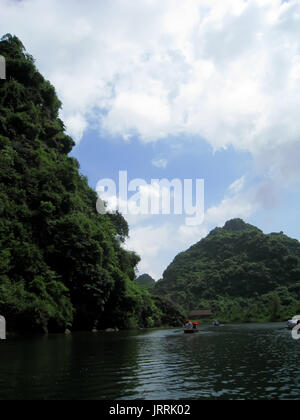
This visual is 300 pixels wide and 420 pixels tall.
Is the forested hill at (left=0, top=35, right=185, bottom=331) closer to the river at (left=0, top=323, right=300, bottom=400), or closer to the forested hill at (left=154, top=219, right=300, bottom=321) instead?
the river at (left=0, top=323, right=300, bottom=400)

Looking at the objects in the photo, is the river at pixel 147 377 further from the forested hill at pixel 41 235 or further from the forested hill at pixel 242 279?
the forested hill at pixel 242 279

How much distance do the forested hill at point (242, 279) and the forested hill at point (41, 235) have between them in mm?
52464

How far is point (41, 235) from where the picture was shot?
39312 millimetres

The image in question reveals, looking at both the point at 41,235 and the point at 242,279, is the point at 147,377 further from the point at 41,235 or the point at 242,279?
the point at 242,279

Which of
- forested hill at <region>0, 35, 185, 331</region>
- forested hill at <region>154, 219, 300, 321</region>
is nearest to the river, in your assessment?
forested hill at <region>0, 35, 185, 331</region>

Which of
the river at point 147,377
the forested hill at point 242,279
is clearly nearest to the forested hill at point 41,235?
the river at point 147,377

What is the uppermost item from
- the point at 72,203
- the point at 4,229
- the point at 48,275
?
the point at 72,203

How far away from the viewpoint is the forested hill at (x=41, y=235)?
34750mm

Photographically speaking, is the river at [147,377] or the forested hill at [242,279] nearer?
the river at [147,377]

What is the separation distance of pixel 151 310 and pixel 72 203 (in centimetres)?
3285

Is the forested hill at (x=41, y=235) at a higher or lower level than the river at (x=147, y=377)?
higher

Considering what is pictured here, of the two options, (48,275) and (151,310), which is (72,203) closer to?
(48,275)

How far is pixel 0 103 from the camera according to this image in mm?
46844

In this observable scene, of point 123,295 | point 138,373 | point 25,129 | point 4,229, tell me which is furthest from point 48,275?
point 138,373
